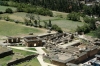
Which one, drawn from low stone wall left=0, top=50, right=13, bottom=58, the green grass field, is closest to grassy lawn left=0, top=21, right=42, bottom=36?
Result: the green grass field

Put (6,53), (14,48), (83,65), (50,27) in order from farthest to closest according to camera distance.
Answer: (50,27) → (14,48) → (6,53) → (83,65)

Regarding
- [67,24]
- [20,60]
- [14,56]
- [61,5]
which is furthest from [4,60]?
[61,5]

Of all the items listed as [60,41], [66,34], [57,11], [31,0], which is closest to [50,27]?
[66,34]

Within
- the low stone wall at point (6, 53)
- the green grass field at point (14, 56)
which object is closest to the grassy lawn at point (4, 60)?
the green grass field at point (14, 56)

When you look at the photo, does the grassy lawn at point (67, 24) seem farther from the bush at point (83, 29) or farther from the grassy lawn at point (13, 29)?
the grassy lawn at point (13, 29)

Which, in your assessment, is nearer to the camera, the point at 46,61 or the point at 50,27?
the point at 46,61

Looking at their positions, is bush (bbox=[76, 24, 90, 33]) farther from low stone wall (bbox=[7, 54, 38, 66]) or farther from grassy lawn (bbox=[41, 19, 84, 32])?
low stone wall (bbox=[7, 54, 38, 66])

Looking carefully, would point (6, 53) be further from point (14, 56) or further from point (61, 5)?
point (61, 5)

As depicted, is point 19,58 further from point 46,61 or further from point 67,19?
point 67,19
